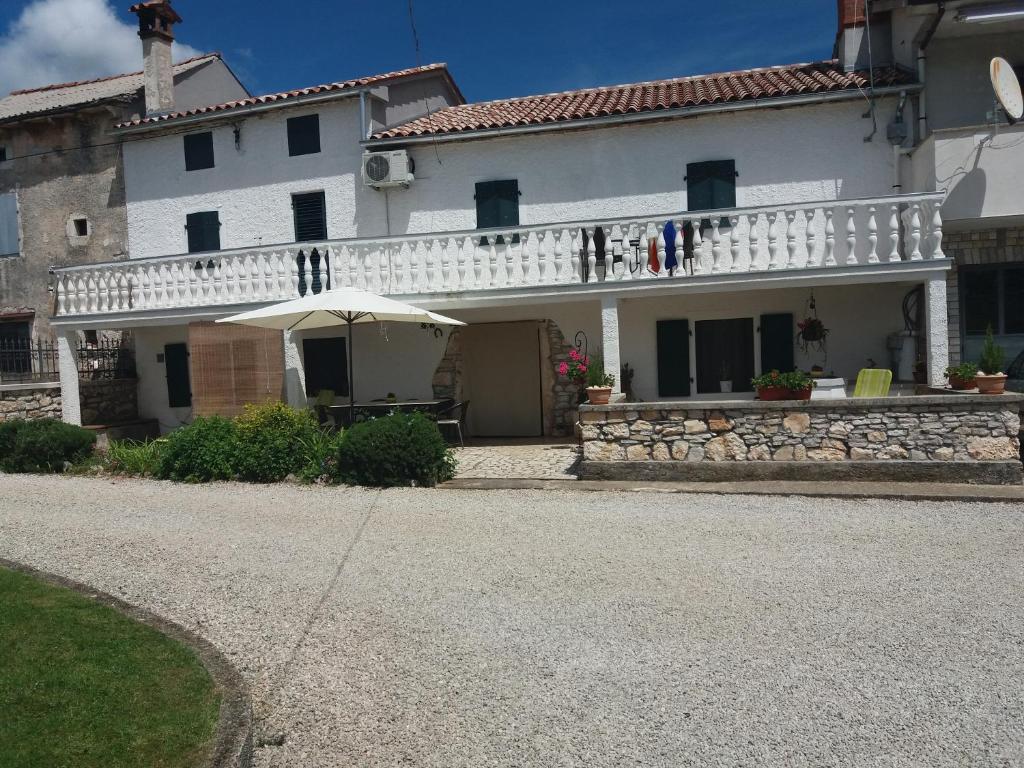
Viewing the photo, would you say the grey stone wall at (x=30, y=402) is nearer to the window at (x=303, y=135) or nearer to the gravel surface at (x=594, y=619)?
the gravel surface at (x=594, y=619)

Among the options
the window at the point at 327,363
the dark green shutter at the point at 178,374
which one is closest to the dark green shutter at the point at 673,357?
the window at the point at 327,363

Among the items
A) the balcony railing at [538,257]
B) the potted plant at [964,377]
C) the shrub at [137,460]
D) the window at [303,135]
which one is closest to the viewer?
the potted plant at [964,377]

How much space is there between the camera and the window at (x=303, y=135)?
15328 mm

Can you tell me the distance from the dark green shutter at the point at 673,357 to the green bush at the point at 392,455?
516 cm

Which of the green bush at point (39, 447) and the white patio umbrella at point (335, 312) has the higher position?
the white patio umbrella at point (335, 312)

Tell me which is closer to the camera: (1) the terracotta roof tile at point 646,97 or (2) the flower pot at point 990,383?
(2) the flower pot at point 990,383

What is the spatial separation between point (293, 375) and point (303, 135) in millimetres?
5249

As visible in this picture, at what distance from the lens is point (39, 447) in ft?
39.2

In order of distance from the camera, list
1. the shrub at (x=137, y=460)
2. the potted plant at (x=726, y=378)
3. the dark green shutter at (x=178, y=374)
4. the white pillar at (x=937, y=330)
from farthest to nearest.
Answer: the dark green shutter at (x=178, y=374) → the potted plant at (x=726, y=378) → the shrub at (x=137, y=460) → the white pillar at (x=937, y=330)

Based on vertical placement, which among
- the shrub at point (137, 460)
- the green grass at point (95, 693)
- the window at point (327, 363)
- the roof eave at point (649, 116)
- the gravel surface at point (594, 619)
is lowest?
the gravel surface at point (594, 619)

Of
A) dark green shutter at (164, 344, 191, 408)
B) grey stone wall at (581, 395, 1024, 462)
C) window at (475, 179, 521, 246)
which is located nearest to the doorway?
window at (475, 179, 521, 246)

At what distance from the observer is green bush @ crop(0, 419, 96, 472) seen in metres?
12.0

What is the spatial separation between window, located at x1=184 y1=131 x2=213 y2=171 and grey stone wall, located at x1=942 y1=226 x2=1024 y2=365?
1426 centimetres

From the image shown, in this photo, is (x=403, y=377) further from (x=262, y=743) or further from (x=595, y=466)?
(x=262, y=743)
